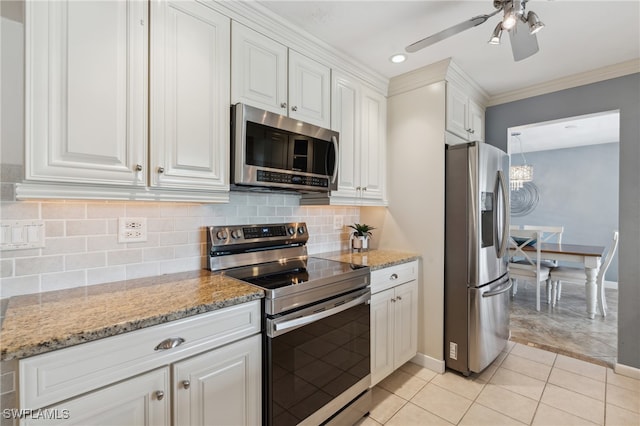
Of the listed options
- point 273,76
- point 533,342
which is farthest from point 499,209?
point 273,76

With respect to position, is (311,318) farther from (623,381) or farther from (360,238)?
(623,381)

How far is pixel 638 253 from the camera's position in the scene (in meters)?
2.31

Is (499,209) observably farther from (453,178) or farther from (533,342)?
(533,342)

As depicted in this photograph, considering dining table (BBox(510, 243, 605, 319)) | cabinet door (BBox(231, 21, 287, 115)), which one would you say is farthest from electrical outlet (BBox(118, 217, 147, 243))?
dining table (BBox(510, 243, 605, 319))

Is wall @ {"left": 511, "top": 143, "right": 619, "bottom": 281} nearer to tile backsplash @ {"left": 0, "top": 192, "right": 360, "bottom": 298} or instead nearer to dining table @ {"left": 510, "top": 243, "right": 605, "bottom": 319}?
dining table @ {"left": 510, "top": 243, "right": 605, "bottom": 319}

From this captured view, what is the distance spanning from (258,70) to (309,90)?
1.33 ft

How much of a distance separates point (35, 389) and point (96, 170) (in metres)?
0.76

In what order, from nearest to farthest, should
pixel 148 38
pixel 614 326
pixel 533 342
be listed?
pixel 148 38
pixel 533 342
pixel 614 326

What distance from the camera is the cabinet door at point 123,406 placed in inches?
36.3

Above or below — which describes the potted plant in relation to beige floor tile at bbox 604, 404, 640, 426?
above

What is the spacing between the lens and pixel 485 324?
238cm

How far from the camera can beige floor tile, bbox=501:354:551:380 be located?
2.40 m

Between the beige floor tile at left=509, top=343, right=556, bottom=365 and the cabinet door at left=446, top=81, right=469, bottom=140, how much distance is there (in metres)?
2.00

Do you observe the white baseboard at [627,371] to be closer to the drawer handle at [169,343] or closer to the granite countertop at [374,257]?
the granite countertop at [374,257]
